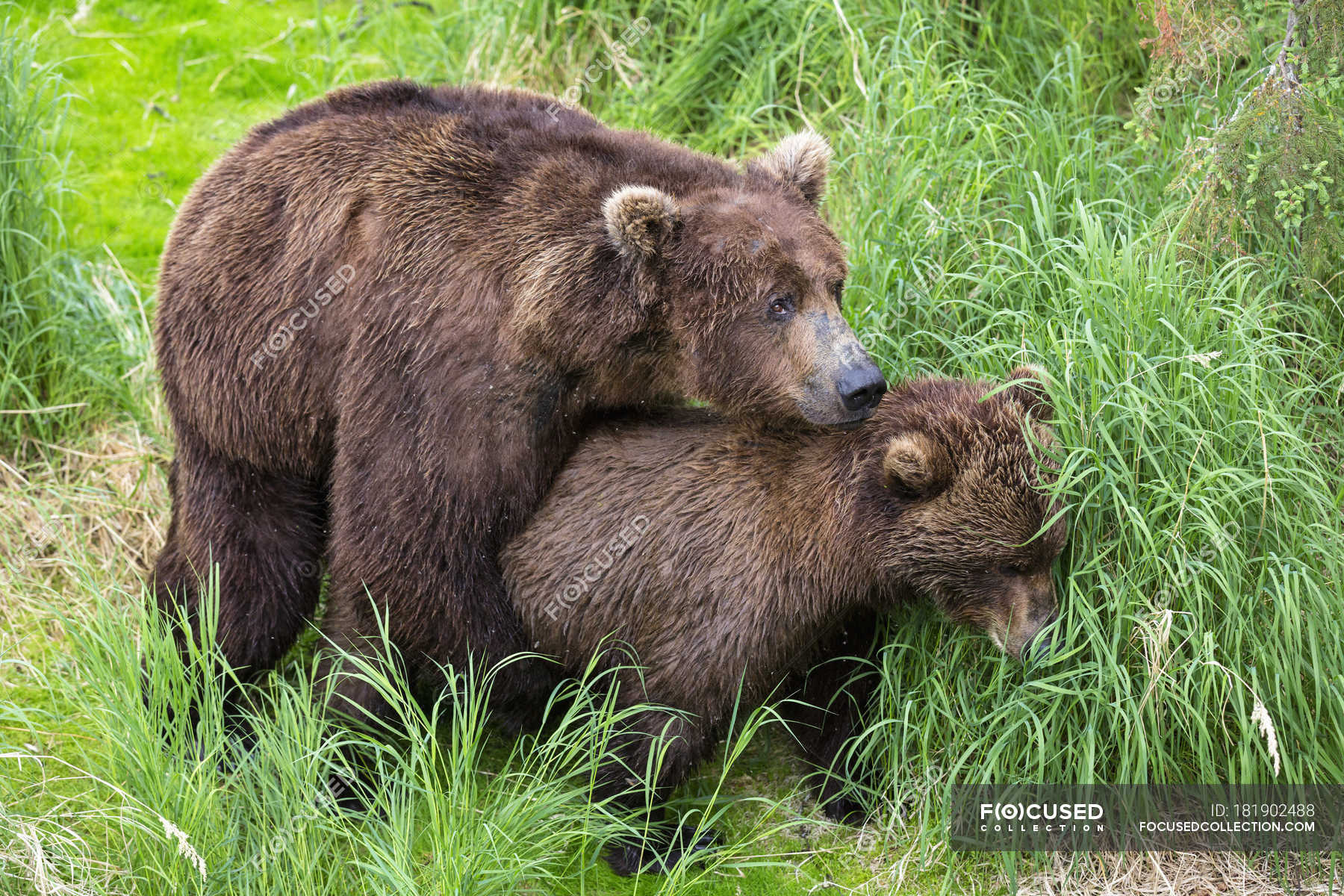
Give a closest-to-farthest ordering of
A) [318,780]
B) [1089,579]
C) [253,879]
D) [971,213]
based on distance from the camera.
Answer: [253,879], [1089,579], [318,780], [971,213]

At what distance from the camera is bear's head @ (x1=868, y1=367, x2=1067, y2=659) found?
200 inches

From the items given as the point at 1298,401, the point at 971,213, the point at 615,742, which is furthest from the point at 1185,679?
the point at 971,213

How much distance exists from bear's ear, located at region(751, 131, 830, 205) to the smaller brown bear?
3.41 ft

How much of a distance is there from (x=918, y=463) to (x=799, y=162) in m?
1.53

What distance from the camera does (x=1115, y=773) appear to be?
5.32 m

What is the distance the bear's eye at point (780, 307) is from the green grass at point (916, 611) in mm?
972

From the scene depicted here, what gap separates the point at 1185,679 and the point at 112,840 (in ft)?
13.0

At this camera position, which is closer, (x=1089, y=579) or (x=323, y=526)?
(x=1089, y=579)

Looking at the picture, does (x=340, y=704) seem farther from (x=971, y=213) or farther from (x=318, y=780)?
(x=971, y=213)

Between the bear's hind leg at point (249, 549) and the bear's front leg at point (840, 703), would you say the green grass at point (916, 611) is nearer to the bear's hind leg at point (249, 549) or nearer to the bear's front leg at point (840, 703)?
the bear's front leg at point (840, 703)
